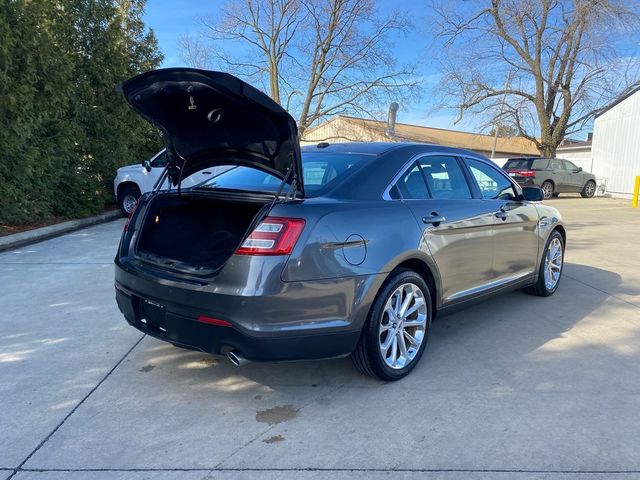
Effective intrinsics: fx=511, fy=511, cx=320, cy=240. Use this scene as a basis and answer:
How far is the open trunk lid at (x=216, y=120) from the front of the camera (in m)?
2.88

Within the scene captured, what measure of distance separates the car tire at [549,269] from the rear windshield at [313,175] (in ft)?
9.03

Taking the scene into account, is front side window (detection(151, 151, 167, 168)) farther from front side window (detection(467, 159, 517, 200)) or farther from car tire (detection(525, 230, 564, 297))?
car tire (detection(525, 230, 564, 297))

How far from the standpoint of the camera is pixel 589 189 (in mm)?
22609

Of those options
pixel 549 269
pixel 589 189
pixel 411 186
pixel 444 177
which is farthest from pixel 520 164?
pixel 411 186

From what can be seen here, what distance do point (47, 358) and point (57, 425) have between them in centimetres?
107

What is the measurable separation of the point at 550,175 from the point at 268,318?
20.7 m

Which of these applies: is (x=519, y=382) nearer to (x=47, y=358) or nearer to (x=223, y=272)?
(x=223, y=272)

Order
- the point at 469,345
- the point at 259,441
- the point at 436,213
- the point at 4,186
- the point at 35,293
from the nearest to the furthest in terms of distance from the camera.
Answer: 1. the point at 259,441
2. the point at 436,213
3. the point at 469,345
4. the point at 35,293
5. the point at 4,186

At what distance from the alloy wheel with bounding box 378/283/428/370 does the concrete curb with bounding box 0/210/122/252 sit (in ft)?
22.9

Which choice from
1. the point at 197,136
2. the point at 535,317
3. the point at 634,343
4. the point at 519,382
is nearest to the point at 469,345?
the point at 519,382

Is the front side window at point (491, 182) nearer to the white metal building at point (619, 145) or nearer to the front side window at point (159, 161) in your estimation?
the front side window at point (159, 161)

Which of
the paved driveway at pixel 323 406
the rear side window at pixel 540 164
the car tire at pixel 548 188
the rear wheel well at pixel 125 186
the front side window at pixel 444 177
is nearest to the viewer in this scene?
the paved driveway at pixel 323 406

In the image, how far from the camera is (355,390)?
335 cm

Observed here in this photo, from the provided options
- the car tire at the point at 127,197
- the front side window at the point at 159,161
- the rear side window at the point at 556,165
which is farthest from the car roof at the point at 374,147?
the rear side window at the point at 556,165
